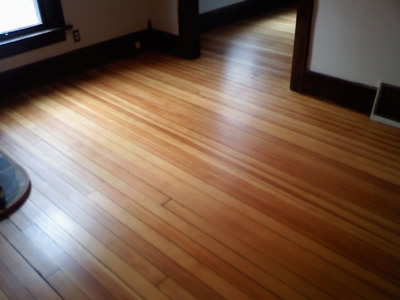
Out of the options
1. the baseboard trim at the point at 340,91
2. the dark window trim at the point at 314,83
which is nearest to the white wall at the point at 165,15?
the dark window trim at the point at 314,83

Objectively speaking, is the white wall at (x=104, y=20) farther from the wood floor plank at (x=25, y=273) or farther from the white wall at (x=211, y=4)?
the wood floor plank at (x=25, y=273)

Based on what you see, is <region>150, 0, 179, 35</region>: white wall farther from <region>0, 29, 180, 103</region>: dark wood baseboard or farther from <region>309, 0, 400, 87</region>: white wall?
<region>309, 0, 400, 87</region>: white wall

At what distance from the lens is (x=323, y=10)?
2.87m

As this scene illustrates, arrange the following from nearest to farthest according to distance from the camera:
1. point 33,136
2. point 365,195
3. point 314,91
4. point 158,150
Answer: point 365,195, point 158,150, point 33,136, point 314,91

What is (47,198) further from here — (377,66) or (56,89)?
(377,66)

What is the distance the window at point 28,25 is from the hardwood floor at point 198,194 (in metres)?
0.39

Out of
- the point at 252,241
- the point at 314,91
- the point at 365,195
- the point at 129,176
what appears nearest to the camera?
the point at 252,241

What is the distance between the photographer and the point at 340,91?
9.87 ft

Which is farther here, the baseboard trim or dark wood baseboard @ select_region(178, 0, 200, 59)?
dark wood baseboard @ select_region(178, 0, 200, 59)

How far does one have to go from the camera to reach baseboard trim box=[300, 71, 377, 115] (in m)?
2.87

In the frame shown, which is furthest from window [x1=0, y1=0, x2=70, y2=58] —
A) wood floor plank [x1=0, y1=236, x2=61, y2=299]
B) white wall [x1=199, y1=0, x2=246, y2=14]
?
wood floor plank [x1=0, y1=236, x2=61, y2=299]

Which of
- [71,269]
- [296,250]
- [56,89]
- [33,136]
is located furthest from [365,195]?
[56,89]

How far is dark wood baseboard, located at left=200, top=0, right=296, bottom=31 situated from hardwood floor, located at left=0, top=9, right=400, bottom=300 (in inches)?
61.8

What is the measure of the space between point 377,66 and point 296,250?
1.58m
